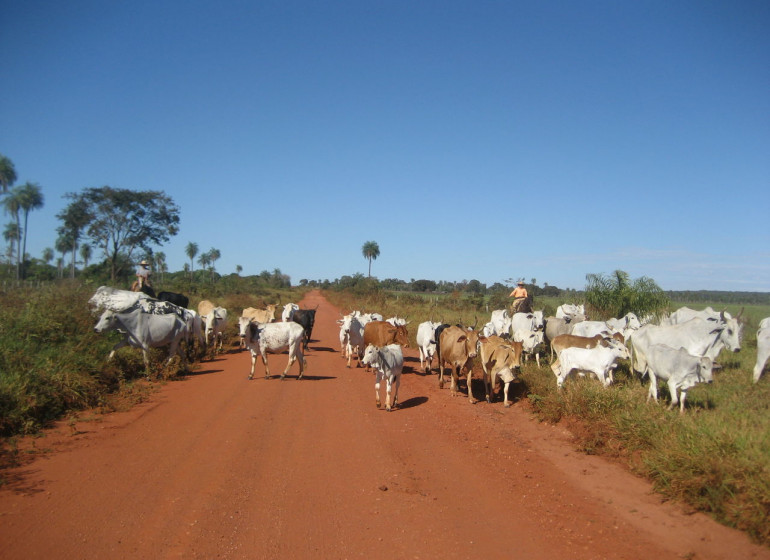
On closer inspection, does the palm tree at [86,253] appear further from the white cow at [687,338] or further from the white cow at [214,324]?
the white cow at [687,338]

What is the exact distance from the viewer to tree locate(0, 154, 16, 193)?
39588 millimetres

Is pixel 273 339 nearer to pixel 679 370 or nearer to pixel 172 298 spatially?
pixel 172 298

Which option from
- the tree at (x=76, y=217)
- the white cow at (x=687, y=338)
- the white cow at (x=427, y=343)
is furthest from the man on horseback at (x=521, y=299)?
the tree at (x=76, y=217)

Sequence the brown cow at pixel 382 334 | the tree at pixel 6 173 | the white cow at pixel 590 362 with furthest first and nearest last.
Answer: the tree at pixel 6 173 < the brown cow at pixel 382 334 < the white cow at pixel 590 362

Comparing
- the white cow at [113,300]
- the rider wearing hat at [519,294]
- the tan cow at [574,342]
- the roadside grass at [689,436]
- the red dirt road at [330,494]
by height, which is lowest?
the red dirt road at [330,494]

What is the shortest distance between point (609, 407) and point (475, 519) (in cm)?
377

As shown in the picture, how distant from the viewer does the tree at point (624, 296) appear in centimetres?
1966

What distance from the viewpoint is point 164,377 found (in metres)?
12.1

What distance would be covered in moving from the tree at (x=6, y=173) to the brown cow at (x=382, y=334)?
130 feet

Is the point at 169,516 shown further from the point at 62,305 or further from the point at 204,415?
the point at 62,305

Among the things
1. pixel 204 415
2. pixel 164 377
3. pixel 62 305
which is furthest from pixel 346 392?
pixel 62 305

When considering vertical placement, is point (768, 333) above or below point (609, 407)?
above

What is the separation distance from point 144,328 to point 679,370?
11.5 m

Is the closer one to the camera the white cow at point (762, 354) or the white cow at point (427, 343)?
the white cow at point (762, 354)
